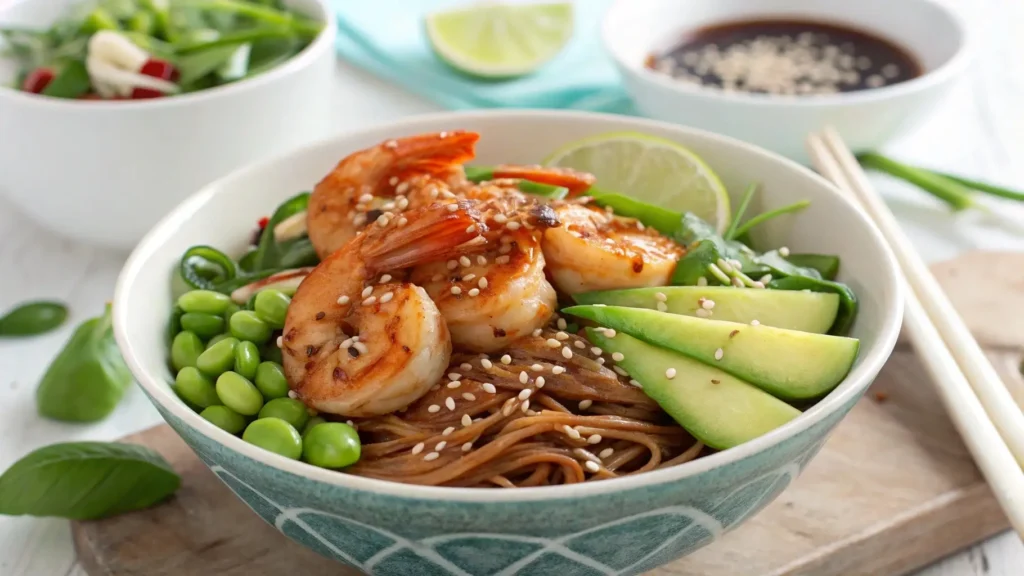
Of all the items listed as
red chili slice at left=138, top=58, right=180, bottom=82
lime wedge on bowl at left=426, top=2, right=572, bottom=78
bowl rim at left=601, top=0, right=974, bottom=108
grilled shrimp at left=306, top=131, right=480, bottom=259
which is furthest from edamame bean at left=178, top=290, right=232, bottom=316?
lime wedge on bowl at left=426, top=2, right=572, bottom=78

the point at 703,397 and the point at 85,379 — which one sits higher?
the point at 703,397

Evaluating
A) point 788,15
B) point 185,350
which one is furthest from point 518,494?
point 788,15

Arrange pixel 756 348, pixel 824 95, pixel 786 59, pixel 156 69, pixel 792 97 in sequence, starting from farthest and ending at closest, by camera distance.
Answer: pixel 786 59 → pixel 824 95 → pixel 792 97 → pixel 156 69 → pixel 756 348

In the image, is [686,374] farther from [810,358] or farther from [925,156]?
[925,156]

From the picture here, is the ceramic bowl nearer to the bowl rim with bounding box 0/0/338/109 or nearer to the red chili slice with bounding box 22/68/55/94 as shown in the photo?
the bowl rim with bounding box 0/0/338/109

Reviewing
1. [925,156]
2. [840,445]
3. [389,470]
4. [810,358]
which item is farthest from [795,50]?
[389,470]

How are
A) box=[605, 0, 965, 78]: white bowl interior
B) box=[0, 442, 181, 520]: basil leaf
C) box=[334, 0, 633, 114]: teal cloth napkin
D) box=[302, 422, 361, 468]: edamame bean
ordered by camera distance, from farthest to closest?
box=[334, 0, 633, 114]: teal cloth napkin < box=[605, 0, 965, 78]: white bowl interior < box=[0, 442, 181, 520]: basil leaf < box=[302, 422, 361, 468]: edamame bean

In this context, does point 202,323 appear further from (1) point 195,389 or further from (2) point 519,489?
(2) point 519,489
